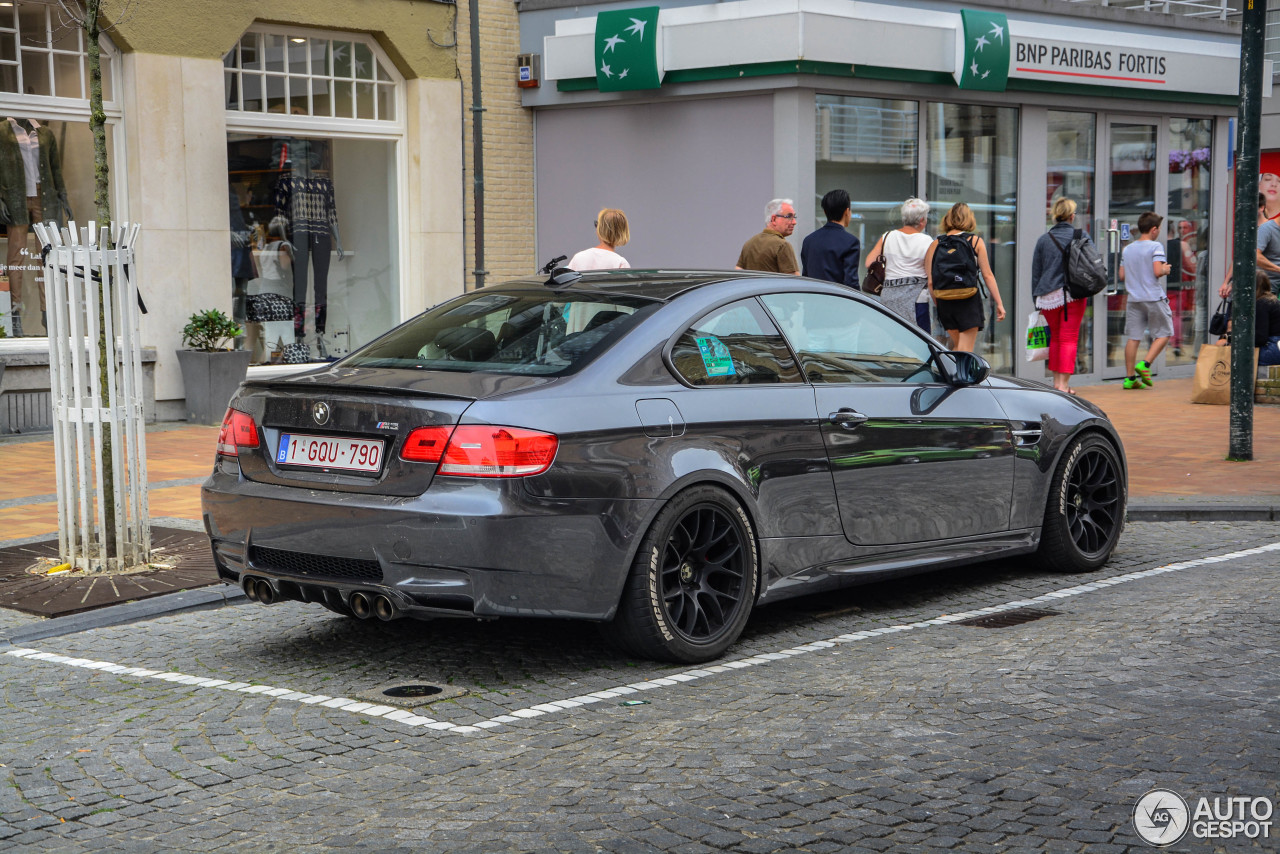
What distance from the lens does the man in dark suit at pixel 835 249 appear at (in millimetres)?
11406

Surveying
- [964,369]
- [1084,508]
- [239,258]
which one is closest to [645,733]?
[964,369]

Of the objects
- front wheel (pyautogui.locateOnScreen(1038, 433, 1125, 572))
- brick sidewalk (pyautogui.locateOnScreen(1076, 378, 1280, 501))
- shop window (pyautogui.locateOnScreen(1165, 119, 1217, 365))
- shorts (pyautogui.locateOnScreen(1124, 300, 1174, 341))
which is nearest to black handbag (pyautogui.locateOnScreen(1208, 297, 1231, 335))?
brick sidewalk (pyautogui.locateOnScreen(1076, 378, 1280, 501))

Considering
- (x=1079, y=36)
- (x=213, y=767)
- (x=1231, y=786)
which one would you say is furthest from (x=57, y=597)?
(x=1079, y=36)

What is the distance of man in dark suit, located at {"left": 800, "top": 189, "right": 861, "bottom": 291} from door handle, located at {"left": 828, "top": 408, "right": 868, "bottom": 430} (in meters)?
5.14

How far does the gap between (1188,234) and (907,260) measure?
8.71m

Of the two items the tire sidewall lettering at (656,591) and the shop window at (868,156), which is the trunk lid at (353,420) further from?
the shop window at (868,156)

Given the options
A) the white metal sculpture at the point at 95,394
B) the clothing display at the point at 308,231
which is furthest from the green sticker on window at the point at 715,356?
the clothing display at the point at 308,231

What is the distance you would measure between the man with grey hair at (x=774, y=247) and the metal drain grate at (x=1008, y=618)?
13.8 ft

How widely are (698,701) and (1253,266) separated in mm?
7745

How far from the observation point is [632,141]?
16.2 meters

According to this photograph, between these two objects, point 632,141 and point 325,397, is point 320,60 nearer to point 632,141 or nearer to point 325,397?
point 632,141

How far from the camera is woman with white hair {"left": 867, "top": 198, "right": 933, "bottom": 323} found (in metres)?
12.5

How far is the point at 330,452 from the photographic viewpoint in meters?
5.43

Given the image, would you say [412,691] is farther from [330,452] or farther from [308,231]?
[308,231]
